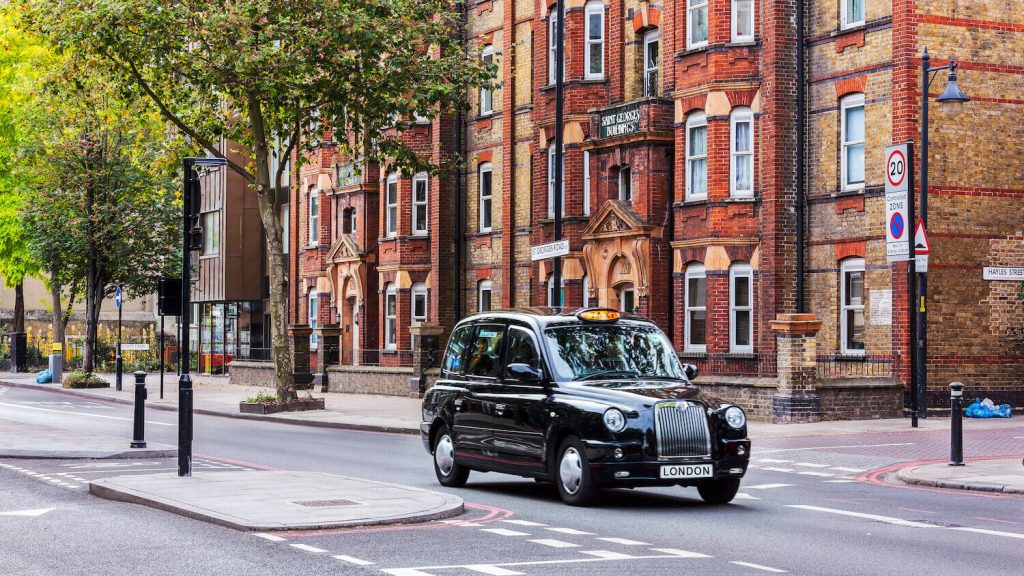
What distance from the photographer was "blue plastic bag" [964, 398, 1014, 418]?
1159 inches

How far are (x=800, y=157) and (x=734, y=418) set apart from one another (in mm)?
18788

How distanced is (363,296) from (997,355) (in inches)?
928

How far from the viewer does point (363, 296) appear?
48.9 m

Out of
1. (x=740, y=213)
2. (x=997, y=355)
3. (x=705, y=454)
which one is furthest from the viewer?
(x=740, y=213)

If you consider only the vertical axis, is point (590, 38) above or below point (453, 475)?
above

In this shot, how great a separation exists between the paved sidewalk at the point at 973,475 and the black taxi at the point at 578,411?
3.42 metres

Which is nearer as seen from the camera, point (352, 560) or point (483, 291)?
point (352, 560)

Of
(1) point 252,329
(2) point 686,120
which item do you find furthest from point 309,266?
(2) point 686,120

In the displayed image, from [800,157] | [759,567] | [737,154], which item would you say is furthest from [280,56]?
[759,567]

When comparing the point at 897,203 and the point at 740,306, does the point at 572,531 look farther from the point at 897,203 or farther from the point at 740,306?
the point at 740,306

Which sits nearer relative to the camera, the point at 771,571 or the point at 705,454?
the point at 771,571

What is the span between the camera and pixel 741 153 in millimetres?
32781

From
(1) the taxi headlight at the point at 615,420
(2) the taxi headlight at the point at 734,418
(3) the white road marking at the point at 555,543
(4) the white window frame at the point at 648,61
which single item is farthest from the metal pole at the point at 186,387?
(4) the white window frame at the point at 648,61

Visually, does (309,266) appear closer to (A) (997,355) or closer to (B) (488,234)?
(B) (488,234)
